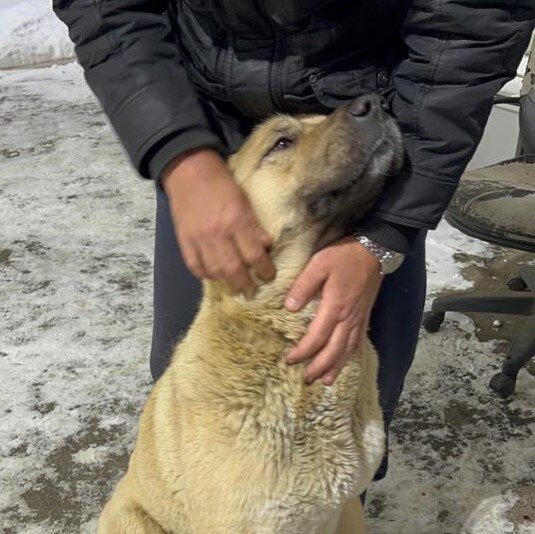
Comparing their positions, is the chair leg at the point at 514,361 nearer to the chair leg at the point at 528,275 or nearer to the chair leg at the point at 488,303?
the chair leg at the point at 488,303

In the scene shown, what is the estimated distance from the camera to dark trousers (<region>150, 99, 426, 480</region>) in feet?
5.98

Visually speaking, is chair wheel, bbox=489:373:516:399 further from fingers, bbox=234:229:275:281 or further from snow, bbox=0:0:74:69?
snow, bbox=0:0:74:69

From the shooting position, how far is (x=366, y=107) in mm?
1523

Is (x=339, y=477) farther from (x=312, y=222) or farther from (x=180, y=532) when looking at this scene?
(x=312, y=222)

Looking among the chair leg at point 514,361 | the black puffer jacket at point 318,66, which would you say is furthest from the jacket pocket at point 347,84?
the chair leg at point 514,361

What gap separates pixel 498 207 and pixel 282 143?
146cm

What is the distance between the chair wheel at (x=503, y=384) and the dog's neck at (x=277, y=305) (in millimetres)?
1572

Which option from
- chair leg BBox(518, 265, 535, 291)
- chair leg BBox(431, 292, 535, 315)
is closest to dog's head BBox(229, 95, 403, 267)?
chair leg BBox(431, 292, 535, 315)

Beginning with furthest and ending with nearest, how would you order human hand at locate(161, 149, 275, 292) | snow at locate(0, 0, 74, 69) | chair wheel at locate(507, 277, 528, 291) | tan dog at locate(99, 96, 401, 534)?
snow at locate(0, 0, 74, 69)
chair wheel at locate(507, 277, 528, 291)
tan dog at locate(99, 96, 401, 534)
human hand at locate(161, 149, 275, 292)

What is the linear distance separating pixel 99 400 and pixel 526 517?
4.75 feet

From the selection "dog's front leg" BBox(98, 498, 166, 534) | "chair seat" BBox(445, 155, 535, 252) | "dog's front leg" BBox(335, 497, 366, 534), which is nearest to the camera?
"dog's front leg" BBox(98, 498, 166, 534)

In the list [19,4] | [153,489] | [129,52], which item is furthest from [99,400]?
[19,4]

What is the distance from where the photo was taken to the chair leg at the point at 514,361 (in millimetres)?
2869

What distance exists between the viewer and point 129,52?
1.58 m
